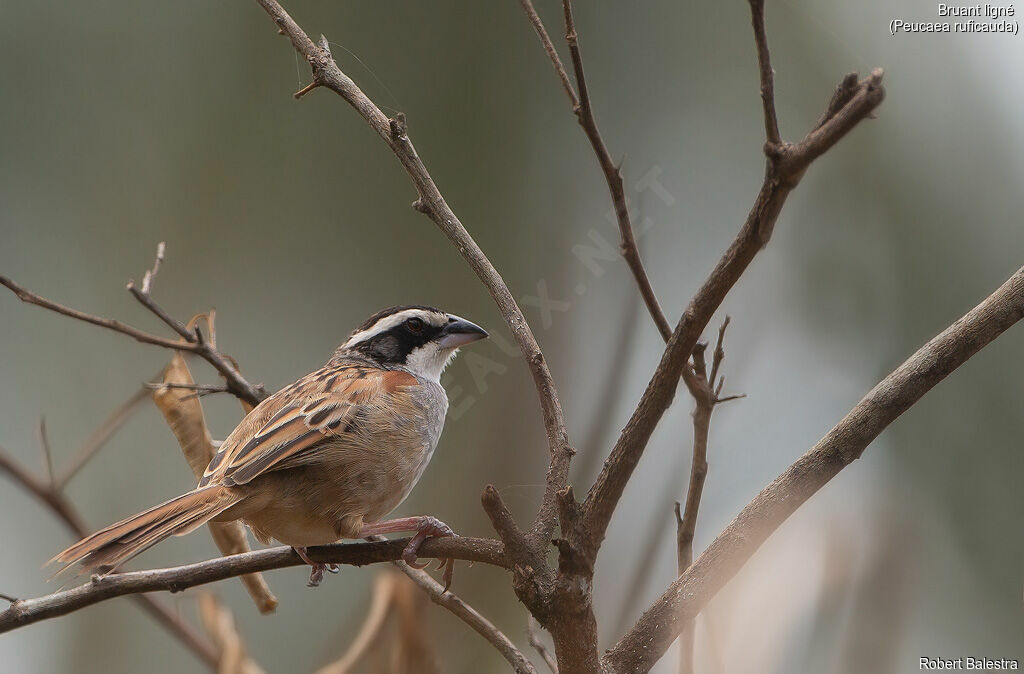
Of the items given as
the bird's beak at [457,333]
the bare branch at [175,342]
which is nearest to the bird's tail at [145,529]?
the bare branch at [175,342]

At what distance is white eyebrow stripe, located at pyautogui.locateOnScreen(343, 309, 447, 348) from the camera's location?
4.71 meters

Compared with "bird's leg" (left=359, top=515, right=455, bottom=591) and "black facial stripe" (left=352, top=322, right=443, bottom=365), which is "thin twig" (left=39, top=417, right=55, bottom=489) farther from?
"black facial stripe" (left=352, top=322, right=443, bottom=365)

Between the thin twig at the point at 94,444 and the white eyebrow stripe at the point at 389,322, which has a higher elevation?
the white eyebrow stripe at the point at 389,322

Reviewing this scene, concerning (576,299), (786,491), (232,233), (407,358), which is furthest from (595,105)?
(786,491)

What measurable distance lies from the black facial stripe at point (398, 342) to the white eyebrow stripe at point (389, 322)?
0.02 meters

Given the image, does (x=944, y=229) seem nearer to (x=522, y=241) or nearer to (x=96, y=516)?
(x=522, y=241)

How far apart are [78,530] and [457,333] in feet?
6.36

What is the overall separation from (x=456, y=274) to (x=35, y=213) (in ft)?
12.1

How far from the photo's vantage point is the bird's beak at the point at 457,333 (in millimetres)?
4621

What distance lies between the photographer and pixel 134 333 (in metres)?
3.20

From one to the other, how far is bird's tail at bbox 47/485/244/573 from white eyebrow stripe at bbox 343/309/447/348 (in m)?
1.59

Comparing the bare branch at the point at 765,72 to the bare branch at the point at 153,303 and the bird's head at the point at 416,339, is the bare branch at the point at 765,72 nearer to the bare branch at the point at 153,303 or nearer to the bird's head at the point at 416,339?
the bare branch at the point at 153,303

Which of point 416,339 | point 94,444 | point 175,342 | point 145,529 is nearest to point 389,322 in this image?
point 416,339

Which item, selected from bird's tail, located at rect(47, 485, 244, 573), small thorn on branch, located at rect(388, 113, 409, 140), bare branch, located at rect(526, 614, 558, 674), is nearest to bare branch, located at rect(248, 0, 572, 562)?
small thorn on branch, located at rect(388, 113, 409, 140)
